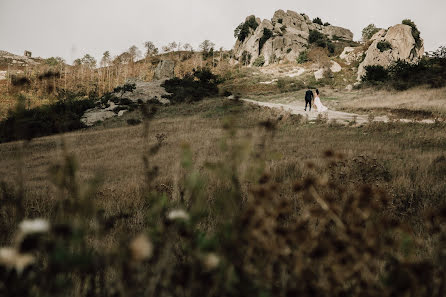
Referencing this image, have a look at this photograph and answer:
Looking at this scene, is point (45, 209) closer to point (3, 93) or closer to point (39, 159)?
point (39, 159)

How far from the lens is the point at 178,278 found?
93cm

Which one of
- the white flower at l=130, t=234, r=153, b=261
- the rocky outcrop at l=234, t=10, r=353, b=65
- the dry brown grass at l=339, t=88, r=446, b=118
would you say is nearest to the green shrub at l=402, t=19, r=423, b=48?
the rocky outcrop at l=234, t=10, r=353, b=65

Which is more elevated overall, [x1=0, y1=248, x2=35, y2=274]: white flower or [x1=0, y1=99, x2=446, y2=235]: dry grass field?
[x1=0, y1=248, x2=35, y2=274]: white flower

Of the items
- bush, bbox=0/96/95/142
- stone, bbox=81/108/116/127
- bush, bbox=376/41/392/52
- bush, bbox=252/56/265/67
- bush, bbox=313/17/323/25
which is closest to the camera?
bush, bbox=0/96/95/142

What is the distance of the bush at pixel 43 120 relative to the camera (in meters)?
1.28

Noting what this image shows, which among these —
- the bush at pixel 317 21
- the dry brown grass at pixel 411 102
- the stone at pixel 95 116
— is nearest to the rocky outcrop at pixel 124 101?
the stone at pixel 95 116

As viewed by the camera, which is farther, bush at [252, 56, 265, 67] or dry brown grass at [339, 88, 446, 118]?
bush at [252, 56, 265, 67]

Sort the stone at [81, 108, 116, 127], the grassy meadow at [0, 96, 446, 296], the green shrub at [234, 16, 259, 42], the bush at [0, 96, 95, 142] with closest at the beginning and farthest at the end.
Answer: the grassy meadow at [0, 96, 446, 296] < the bush at [0, 96, 95, 142] < the stone at [81, 108, 116, 127] < the green shrub at [234, 16, 259, 42]

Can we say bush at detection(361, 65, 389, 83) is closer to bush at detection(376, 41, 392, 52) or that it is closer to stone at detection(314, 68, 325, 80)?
stone at detection(314, 68, 325, 80)

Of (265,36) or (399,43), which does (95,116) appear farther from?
(265,36)

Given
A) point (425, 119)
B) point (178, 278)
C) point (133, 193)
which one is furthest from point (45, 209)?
point (425, 119)

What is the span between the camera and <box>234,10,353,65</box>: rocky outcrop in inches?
3221

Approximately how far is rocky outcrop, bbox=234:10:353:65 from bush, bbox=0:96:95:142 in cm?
6614

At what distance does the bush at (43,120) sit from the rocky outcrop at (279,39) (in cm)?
6614
